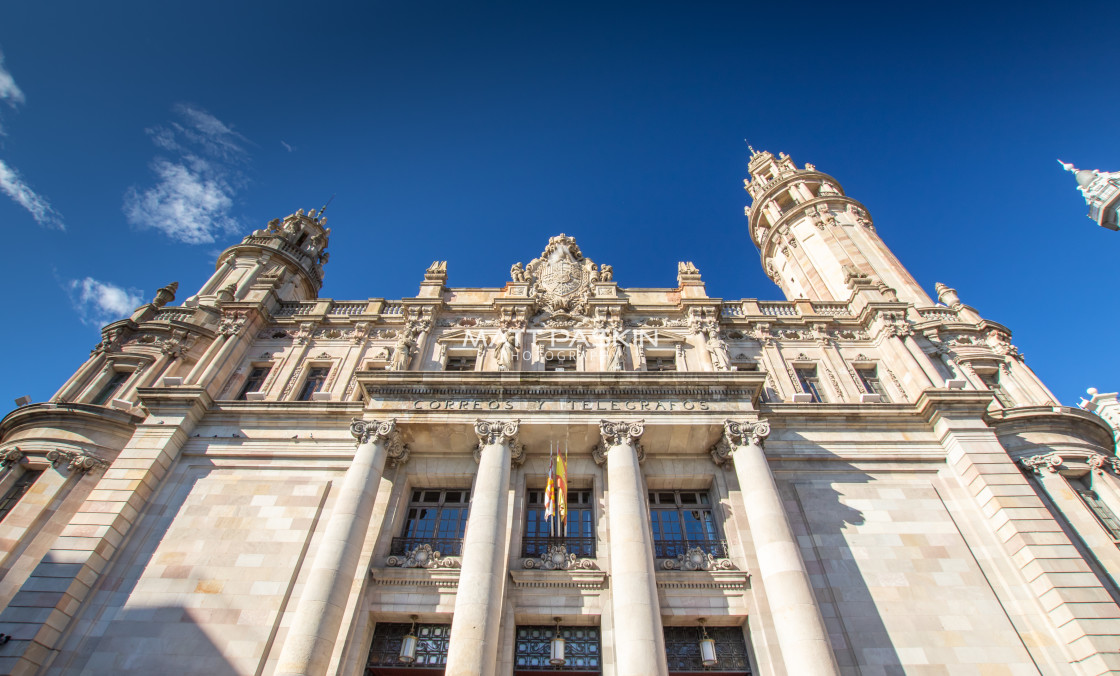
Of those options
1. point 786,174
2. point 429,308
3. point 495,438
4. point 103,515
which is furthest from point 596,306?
point 786,174

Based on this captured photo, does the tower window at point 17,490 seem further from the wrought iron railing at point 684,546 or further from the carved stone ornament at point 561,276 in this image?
the wrought iron railing at point 684,546

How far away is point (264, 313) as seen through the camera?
26.0 m

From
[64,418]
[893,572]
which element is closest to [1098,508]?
[893,572]

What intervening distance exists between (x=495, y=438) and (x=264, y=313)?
14288 mm

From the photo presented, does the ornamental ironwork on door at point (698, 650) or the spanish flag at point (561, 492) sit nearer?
the ornamental ironwork on door at point (698, 650)

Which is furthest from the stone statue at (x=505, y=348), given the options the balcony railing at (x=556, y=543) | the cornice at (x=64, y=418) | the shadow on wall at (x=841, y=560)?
the cornice at (x=64, y=418)

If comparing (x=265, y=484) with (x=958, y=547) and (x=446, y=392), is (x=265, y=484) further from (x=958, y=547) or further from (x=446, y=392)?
(x=958, y=547)

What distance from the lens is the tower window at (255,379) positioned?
23.6 meters

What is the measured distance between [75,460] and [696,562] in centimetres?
2061

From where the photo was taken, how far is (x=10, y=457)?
19.1 meters

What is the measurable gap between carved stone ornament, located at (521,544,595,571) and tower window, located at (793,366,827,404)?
38.6 ft

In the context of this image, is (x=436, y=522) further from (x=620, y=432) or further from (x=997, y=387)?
(x=997, y=387)

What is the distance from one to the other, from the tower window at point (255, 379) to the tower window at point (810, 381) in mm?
22032

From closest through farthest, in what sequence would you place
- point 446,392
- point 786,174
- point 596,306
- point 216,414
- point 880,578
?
1. point 880,578
2. point 446,392
3. point 216,414
4. point 596,306
5. point 786,174
